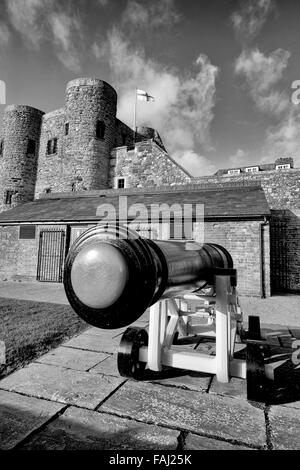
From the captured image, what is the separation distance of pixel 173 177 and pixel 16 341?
699 inches

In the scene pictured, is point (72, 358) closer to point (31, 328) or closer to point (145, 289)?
point (31, 328)

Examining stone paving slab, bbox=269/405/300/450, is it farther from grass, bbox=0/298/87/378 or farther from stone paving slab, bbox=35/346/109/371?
grass, bbox=0/298/87/378

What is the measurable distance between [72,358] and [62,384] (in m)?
0.75

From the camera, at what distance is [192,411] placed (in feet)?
8.30

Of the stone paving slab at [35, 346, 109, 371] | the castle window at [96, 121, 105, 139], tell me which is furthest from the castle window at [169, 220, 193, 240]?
the castle window at [96, 121, 105, 139]

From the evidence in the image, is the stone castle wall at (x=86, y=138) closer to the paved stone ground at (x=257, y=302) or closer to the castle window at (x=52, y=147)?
the castle window at (x=52, y=147)

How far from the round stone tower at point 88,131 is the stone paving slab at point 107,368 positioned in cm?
1971

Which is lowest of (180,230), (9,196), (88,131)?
(180,230)

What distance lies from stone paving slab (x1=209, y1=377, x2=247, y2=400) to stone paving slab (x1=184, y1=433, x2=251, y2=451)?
2.53 feet

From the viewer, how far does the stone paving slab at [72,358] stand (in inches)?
138

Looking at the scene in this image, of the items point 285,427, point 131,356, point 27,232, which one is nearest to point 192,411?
point 285,427

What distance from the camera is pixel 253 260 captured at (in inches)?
380

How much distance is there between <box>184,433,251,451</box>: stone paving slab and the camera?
204 centimetres
